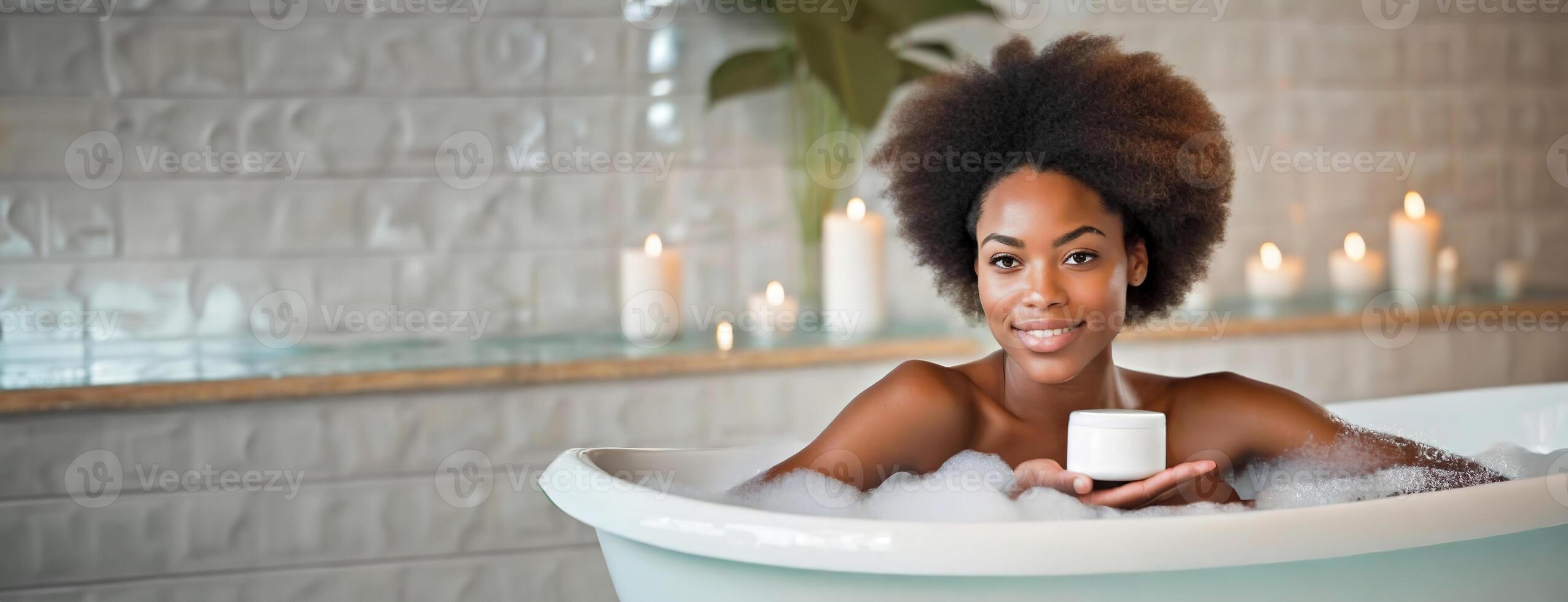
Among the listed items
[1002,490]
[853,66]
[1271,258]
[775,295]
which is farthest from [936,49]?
[1002,490]

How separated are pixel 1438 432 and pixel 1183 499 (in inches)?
28.6

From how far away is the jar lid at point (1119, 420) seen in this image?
3.21 ft

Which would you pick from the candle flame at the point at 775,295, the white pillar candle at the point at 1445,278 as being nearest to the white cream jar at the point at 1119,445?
the candle flame at the point at 775,295

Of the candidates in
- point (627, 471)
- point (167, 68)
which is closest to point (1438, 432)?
point (627, 471)

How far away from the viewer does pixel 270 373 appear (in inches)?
66.4

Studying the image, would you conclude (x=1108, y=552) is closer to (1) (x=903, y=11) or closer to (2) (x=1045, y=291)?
(2) (x=1045, y=291)

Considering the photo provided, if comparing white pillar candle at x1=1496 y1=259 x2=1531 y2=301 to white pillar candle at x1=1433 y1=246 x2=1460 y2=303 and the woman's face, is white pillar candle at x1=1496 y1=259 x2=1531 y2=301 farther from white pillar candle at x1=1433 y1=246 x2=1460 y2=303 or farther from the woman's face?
the woman's face

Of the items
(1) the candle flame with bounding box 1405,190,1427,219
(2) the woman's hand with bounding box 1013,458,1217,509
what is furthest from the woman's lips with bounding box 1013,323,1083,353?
(1) the candle flame with bounding box 1405,190,1427,219

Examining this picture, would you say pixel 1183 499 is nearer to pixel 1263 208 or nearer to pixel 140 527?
pixel 140 527

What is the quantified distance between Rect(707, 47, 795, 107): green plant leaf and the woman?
88 centimetres

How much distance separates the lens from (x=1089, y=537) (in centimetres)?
82

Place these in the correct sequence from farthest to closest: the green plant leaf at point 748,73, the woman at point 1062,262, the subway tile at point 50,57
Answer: the green plant leaf at point 748,73
the subway tile at point 50,57
the woman at point 1062,262

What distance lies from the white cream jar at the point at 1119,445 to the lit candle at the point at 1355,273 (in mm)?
1593

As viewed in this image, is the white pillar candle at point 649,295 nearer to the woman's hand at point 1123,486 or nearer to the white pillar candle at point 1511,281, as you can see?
the woman's hand at point 1123,486
